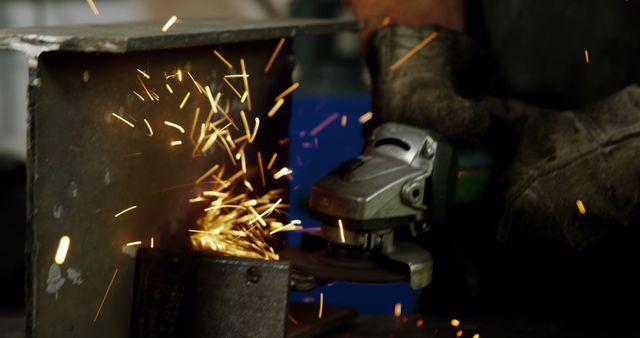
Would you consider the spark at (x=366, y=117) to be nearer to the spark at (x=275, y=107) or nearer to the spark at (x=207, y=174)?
the spark at (x=275, y=107)

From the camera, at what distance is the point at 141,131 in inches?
63.7

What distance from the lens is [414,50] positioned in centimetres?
212

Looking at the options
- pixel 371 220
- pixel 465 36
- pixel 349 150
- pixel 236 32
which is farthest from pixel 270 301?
pixel 349 150

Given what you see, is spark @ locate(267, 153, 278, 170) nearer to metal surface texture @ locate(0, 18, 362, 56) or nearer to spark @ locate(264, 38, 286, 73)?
spark @ locate(264, 38, 286, 73)

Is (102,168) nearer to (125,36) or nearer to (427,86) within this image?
(125,36)

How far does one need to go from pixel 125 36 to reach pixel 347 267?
24.2 inches

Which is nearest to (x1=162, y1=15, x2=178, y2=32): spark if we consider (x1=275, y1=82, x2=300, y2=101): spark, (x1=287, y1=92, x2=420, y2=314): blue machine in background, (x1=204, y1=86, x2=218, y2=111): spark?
(x1=204, y1=86, x2=218, y2=111): spark

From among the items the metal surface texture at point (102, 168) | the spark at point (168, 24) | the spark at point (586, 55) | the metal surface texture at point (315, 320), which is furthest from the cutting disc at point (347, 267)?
the spark at point (586, 55)

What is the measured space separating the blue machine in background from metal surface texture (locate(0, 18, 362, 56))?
4.40ft

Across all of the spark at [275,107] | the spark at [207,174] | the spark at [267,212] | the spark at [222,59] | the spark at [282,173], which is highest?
the spark at [222,59]

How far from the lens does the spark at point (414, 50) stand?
2104 millimetres

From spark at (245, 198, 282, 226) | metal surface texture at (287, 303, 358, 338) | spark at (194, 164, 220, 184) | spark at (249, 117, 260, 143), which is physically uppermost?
spark at (249, 117, 260, 143)

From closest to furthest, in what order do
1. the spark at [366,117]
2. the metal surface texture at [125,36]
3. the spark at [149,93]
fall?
1. the metal surface texture at [125,36]
2. the spark at [149,93]
3. the spark at [366,117]

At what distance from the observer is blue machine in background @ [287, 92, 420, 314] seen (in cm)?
308
